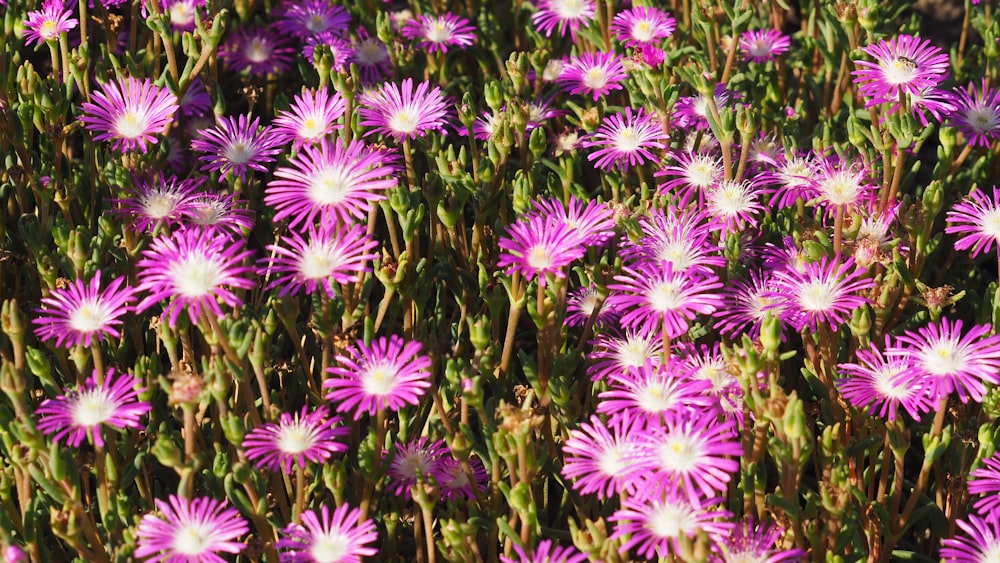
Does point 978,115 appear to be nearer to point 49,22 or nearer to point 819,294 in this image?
point 819,294

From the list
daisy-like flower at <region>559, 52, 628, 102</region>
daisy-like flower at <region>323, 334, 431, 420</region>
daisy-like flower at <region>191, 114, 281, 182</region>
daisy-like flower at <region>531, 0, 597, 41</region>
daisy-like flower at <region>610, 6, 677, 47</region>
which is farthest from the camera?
daisy-like flower at <region>531, 0, 597, 41</region>

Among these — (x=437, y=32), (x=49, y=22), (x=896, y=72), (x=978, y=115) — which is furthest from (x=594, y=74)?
(x=49, y=22)

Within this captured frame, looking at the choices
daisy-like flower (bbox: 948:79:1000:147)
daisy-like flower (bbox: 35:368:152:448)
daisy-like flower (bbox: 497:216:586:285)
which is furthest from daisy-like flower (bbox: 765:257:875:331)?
daisy-like flower (bbox: 35:368:152:448)

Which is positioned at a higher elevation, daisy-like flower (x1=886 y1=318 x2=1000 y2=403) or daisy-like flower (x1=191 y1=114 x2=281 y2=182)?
daisy-like flower (x1=191 y1=114 x2=281 y2=182)

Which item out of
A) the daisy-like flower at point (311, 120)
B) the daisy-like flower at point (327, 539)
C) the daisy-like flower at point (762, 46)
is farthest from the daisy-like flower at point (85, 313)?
the daisy-like flower at point (762, 46)

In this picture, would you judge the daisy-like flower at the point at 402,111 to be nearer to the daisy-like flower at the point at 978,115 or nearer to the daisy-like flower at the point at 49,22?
the daisy-like flower at the point at 49,22

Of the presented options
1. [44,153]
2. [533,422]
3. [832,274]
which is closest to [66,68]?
[44,153]

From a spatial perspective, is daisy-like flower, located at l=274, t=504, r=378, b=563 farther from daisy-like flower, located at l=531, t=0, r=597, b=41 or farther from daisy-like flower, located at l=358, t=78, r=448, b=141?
daisy-like flower, located at l=531, t=0, r=597, b=41
